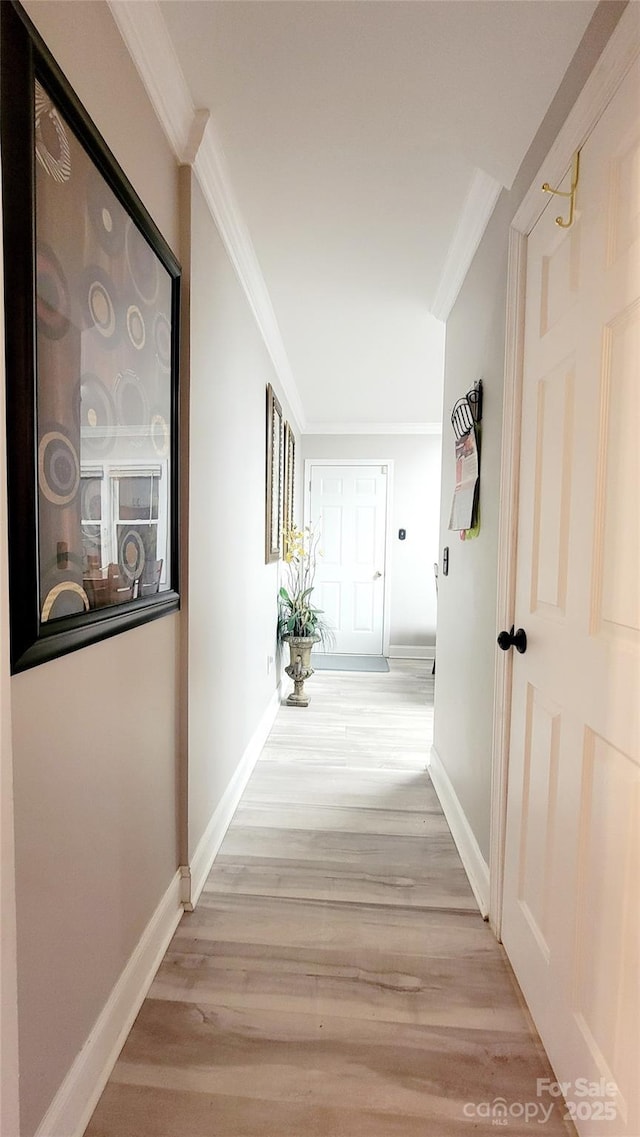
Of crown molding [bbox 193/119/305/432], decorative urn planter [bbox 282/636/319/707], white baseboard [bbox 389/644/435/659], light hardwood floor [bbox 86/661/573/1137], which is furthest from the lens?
white baseboard [bbox 389/644/435/659]

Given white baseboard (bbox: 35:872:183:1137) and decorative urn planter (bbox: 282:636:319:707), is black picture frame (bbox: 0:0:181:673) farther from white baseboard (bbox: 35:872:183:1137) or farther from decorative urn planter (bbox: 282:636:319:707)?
decorative urn planter (bbox: 282:636:319:707)

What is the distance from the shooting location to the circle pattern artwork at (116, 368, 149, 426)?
1.11 meters

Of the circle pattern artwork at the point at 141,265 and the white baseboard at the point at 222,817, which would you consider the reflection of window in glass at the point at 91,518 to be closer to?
the circle pattern artwork at the point at 141,265

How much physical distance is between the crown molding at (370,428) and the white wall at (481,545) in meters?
3.02

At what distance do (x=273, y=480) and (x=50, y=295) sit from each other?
95.0 inches

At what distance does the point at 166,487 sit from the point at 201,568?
14.9 inches

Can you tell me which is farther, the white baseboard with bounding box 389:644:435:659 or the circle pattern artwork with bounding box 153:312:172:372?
the white baseboard with bounding box 389:644:435:659

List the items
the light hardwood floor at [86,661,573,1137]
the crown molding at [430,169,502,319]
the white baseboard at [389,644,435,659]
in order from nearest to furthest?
the light hardwood floor at [86,661,573,1137]
the crown molding at [430,169,502,319]
the white baseboard at [389,644,435,659]

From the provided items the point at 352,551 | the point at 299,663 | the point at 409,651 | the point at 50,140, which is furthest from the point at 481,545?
the point at 409,651

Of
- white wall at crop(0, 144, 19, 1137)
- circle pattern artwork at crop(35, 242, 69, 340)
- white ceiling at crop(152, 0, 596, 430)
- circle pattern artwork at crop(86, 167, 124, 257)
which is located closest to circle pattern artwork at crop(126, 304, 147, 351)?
circle pattern artwork at crop(86, 167, 124, 257)

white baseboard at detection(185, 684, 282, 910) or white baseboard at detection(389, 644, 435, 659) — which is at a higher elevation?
white baseboard at detection(185, 684, 282, 910)

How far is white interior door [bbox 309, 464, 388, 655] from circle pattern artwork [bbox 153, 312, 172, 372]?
13.4 feet

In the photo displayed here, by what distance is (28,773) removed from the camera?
829mm

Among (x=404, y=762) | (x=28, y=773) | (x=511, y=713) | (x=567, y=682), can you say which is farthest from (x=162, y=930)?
(x=404, y=762)
